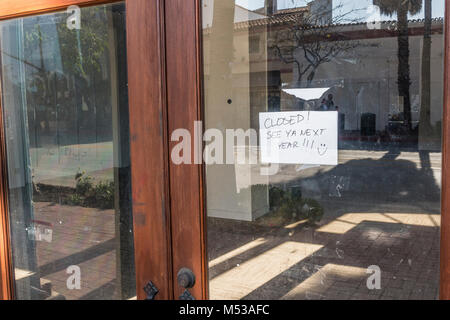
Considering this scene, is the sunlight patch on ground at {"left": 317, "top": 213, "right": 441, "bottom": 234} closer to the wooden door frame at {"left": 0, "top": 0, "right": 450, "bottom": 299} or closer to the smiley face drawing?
the smiley face drawing

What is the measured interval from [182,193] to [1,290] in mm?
1177

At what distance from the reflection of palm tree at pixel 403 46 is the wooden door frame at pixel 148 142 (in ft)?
2.67

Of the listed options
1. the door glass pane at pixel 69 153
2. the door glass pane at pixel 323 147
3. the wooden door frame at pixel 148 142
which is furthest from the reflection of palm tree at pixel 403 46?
the door glass pane at pixel 69 153

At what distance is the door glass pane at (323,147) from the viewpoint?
1276 mm

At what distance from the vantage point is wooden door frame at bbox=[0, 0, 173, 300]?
5.23 feet

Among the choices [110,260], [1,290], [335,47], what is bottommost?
[1,290]

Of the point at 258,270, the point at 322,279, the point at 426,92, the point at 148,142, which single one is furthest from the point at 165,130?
the point at 426,92

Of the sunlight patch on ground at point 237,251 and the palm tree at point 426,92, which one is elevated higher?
the palm tree at point 426,92

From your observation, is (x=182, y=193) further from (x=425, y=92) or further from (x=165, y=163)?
(x=425, y=92)

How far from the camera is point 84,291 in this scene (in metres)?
1.88

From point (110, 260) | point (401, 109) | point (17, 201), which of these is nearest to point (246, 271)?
point (110, 260)

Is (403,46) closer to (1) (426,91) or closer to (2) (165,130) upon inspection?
(1) (426,91)

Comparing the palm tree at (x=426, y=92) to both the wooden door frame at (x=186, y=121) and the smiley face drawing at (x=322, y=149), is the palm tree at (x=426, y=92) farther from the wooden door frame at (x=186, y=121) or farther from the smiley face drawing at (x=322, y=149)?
the wooden door frame at (x=186, y=121)

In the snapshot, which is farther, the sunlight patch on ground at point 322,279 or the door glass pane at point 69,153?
the door glass pane at point 69,153
